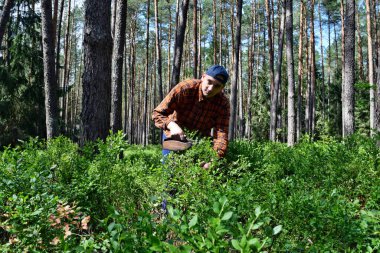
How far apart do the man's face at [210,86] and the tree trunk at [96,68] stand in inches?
83.5

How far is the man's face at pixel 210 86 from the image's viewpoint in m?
3.18

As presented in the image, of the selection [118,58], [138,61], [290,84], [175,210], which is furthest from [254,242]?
[138,61]

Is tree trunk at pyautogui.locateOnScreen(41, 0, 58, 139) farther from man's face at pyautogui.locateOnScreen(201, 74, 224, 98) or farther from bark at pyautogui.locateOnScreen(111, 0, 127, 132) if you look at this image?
man's face at pyautogui.locateOnScreen(201, 74, 224, 98)

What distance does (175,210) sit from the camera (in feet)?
4.33

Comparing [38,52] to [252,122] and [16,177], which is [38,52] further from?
[252,122]

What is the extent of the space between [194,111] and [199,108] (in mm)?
62

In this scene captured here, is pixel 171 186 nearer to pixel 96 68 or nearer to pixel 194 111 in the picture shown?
pixel 194 111

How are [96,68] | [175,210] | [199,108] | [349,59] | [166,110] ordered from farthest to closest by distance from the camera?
[349,59] → [96,68] → [199,108] → [166,110] → [175,210]

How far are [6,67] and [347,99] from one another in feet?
51.6

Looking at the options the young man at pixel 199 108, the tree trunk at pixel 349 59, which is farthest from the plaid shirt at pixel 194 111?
the tree trunk at pixel 349 59

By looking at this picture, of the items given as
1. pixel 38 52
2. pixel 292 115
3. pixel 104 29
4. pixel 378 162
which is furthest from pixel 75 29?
pixel 378 162

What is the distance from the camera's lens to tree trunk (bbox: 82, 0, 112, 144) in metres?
4.83

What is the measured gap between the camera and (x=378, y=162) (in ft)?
13.2

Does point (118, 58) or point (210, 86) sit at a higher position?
point (118, 58)
